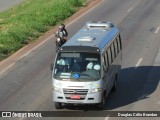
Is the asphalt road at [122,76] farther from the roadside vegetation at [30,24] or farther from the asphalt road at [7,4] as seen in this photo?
the asphalt road at [7,4]

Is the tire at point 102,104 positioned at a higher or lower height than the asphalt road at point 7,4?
higher

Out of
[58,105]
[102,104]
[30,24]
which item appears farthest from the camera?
[30,24]

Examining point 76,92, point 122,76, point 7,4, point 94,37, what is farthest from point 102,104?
point 7,4

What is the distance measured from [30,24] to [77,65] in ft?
62.6

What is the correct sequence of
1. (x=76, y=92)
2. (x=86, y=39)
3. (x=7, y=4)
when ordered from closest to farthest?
(x=76, y=92), (x=86, y=39), (x=7, y=4)

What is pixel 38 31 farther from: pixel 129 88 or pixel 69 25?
pixel 129 88

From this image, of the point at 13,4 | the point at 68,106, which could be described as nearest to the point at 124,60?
the point at 68,106

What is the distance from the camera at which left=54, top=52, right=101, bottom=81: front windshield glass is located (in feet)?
65.5

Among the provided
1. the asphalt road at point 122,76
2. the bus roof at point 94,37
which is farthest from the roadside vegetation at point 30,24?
the bus roof at point 94,37

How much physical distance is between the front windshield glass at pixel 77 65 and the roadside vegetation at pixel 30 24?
1075 cm

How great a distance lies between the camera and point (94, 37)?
22.0 m

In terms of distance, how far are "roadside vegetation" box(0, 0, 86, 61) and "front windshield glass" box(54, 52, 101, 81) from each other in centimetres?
1075

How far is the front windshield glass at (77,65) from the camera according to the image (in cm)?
1995

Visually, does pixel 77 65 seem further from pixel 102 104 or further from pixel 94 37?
pixel 94 37
